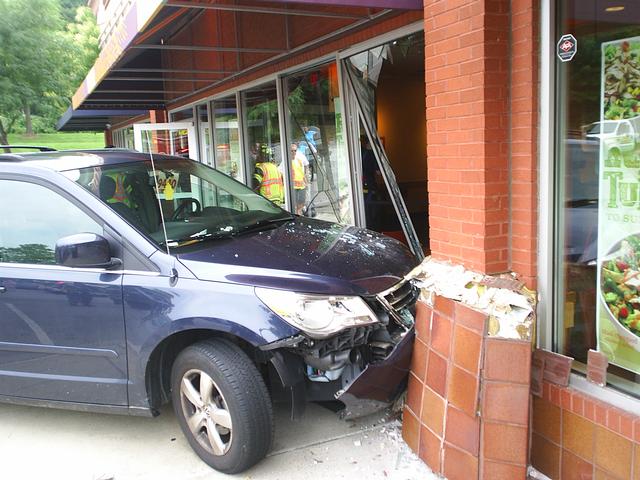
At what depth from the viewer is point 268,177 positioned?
8953 mm

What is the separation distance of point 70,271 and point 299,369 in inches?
60.0

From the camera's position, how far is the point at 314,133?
7.47 metres

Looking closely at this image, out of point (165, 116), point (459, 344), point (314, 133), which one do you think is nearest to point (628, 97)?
point (459, 344)

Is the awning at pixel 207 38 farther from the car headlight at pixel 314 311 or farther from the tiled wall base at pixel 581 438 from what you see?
the tiled wall base at pixel 581 438

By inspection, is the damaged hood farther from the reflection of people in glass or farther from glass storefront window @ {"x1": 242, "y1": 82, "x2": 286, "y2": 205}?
glass storefront window @ {"x1": 242, "y1": 82, "x2": 286, "y2": 205}

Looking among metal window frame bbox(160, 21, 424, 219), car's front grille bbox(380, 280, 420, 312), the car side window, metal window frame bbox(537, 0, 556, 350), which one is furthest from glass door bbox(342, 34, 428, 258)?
the car side window

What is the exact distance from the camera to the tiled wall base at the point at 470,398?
110 inches

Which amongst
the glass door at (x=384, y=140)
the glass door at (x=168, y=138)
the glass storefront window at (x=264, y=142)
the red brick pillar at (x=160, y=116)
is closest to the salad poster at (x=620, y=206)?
the glass door at (x=384, y=140)

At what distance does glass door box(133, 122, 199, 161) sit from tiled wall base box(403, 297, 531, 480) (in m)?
8.41

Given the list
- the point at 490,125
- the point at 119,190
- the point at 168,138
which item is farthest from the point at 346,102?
the point at 168,138

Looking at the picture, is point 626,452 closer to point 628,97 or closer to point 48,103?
point 628,97

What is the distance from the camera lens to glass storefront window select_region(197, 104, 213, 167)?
11.6m

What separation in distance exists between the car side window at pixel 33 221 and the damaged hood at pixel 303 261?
2.80ft

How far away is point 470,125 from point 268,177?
6.03 meters
